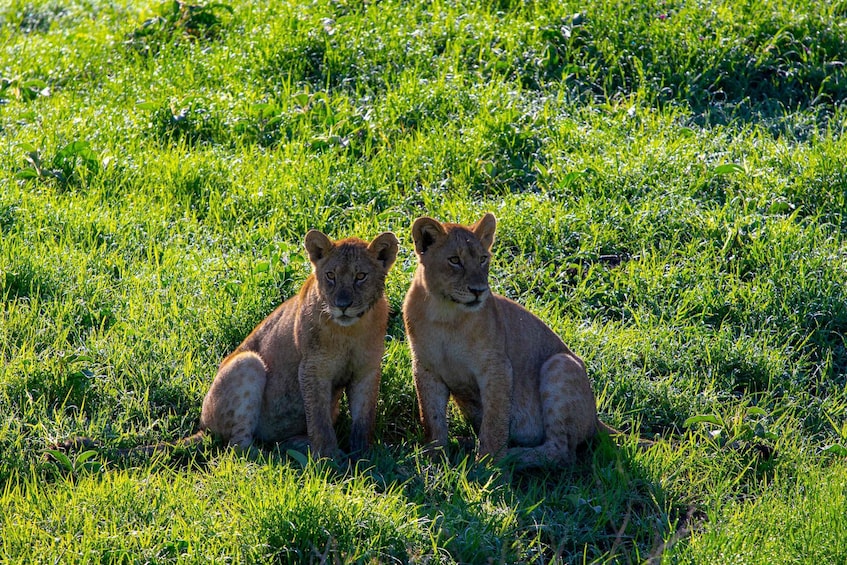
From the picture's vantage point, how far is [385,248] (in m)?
6.88

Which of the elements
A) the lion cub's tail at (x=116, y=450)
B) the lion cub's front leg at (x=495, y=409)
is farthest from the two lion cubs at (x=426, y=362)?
the lion cub's tail at (x=116, y=450)

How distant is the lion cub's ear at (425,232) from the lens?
667cm

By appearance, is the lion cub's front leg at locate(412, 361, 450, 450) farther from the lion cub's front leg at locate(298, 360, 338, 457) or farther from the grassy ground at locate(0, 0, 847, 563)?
the lion cub's front leg at locate(298, 360, 338, 457)

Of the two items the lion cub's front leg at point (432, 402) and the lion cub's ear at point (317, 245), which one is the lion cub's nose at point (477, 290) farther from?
the lion cub's ear at point (317, 245)

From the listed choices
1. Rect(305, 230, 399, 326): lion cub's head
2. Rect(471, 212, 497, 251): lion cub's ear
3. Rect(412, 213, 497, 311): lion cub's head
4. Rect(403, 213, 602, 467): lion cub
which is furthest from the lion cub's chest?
Rect(471, 212, 497, 251): lion cub's ear

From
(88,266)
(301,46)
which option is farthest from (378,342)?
(301,46)

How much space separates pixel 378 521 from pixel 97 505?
1502 mm

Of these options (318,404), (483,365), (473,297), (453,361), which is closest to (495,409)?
(483,365)

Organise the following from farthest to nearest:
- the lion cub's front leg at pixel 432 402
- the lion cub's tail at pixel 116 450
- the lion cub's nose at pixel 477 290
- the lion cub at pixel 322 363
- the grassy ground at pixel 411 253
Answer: the lion cub's front leg at pixel 432 402
the lion cub at pixel 322 363
the lion cub's tail at pixel 116 450
the lion cub's nose at pixel 477 290
the grassy ground at pixel 411 253

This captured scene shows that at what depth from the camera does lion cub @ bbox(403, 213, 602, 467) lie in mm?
6664

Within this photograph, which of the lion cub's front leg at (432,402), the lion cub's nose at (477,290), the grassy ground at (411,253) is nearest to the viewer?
the grassy ground at (411,253)

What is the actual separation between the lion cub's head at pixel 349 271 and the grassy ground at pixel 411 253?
2.90 feet

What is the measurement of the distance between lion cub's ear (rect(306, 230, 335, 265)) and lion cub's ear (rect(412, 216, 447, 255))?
1.72ft

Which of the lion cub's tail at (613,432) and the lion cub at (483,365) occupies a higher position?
the lion cub at (483,365)
